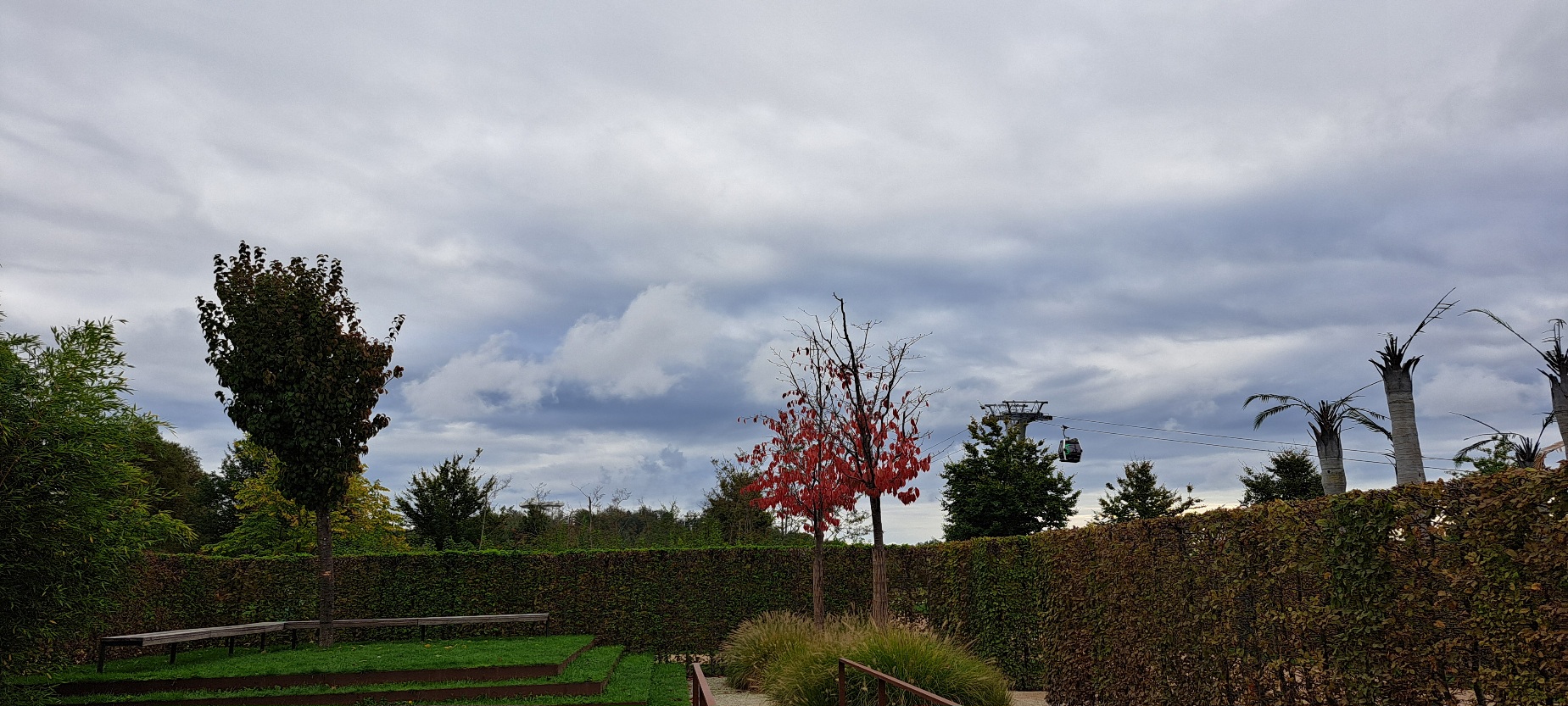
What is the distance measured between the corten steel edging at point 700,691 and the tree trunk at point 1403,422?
10634 mm

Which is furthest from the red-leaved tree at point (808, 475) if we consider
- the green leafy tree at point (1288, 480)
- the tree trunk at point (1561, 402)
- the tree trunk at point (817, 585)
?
the green leafy tree at point (1288, 480)

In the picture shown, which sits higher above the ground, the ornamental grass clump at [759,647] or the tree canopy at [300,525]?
the tree canopy at [300,525]

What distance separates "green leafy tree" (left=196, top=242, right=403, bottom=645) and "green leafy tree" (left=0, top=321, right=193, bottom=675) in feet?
13.7

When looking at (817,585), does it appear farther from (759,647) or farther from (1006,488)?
(1006,488)

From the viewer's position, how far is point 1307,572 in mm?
6312

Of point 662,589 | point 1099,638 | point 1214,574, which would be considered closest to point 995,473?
point 662,589

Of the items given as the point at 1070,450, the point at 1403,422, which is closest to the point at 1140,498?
the point at 1070,450

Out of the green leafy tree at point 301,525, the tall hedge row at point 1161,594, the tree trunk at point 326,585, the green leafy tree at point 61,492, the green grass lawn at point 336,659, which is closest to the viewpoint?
the tall hedge row at point 1161,594

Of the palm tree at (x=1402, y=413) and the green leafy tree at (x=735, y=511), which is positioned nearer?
the palm tree at (x=1402, y=413)

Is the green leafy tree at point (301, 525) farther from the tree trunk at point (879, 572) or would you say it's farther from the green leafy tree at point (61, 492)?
the tree trunk at point (879, 572)

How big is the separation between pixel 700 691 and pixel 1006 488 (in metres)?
23.6

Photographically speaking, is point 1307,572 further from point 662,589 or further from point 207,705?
Answer: point 662,589

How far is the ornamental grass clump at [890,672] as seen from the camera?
9.34m

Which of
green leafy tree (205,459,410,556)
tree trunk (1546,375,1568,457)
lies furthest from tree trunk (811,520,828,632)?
green leafy tree (205,459,410,556)
